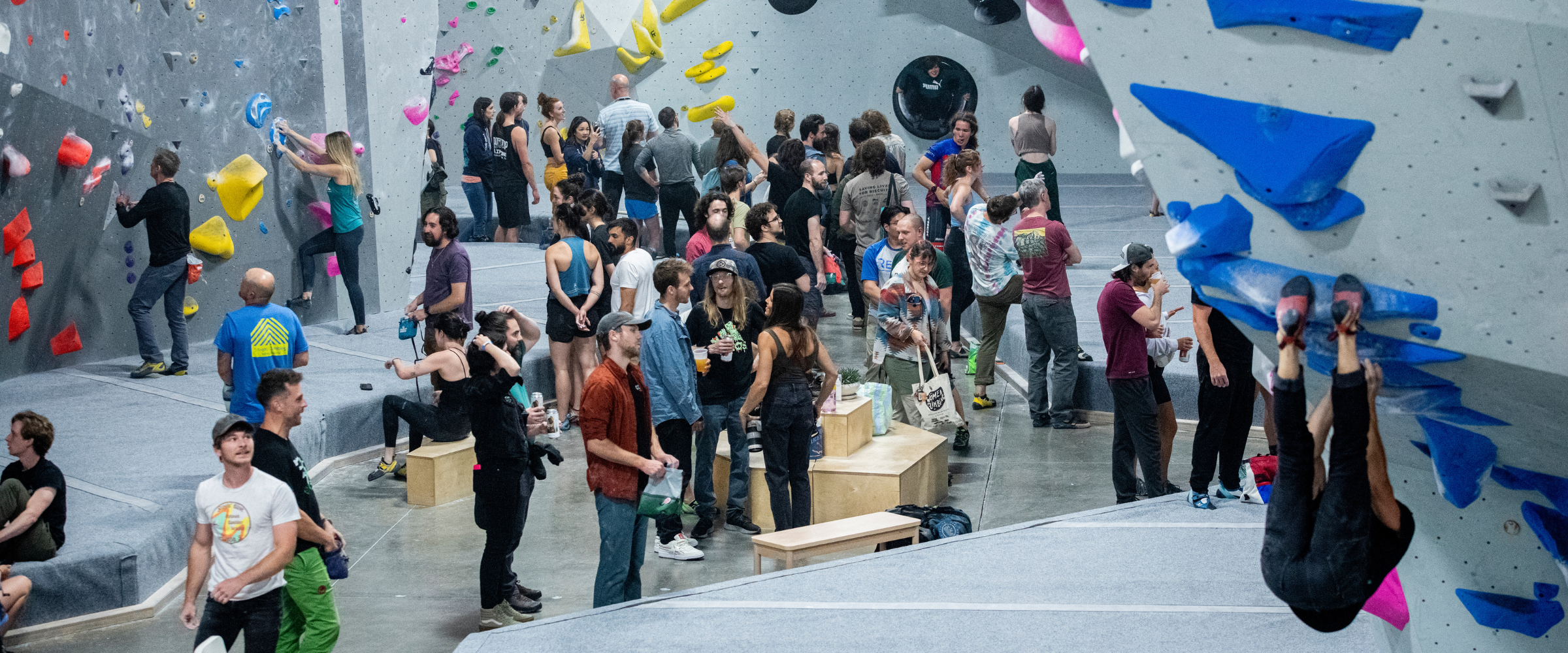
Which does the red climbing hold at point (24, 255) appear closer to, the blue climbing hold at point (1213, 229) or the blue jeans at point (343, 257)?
A: the blue jeans at point (343, 257)

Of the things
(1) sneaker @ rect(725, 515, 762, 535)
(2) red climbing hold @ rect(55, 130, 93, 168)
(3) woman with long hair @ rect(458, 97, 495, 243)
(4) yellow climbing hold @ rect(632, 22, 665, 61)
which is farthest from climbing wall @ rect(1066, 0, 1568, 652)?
(4) yellow climbing hold @ rect(632, 22, 665, 61)

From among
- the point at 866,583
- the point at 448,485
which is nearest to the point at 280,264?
the point at 448,485

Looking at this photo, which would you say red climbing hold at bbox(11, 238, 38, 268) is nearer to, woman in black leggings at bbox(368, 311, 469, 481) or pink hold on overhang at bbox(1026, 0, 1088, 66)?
woman in black leggings at bbox(368, 311, 469, 481)

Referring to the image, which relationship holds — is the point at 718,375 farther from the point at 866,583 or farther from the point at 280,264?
the point at 280,264

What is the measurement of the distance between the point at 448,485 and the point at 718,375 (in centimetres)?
204

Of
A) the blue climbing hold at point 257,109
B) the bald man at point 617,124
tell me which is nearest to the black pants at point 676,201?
the bald man at point 617,124

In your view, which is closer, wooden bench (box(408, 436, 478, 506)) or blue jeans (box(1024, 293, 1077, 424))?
wooden bench (box(408, 436, 478, 506))

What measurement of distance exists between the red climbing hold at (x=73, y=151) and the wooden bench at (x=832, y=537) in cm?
581

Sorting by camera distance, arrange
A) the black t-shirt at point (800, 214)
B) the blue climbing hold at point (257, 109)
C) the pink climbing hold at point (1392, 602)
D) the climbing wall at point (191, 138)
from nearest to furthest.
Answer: the pink climbing hold at point (1392, 602)
the climbing wall at point (191, 138)
the blue climbing hold at point (257, 109)
the black t-shirt at point (800, 214)

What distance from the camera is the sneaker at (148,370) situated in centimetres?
984

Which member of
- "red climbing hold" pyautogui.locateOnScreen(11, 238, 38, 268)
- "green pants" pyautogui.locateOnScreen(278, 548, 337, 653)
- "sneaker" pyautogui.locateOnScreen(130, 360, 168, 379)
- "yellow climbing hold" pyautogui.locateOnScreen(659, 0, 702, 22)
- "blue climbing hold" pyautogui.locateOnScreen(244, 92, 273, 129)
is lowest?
"green pants" pyautogui.locateOnScreen(278, 548, 337, 653)

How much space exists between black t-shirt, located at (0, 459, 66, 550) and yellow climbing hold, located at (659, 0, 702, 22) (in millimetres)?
14392

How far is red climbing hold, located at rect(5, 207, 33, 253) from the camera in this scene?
9.16 m

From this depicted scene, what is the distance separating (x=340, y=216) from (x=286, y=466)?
634 centimetres
